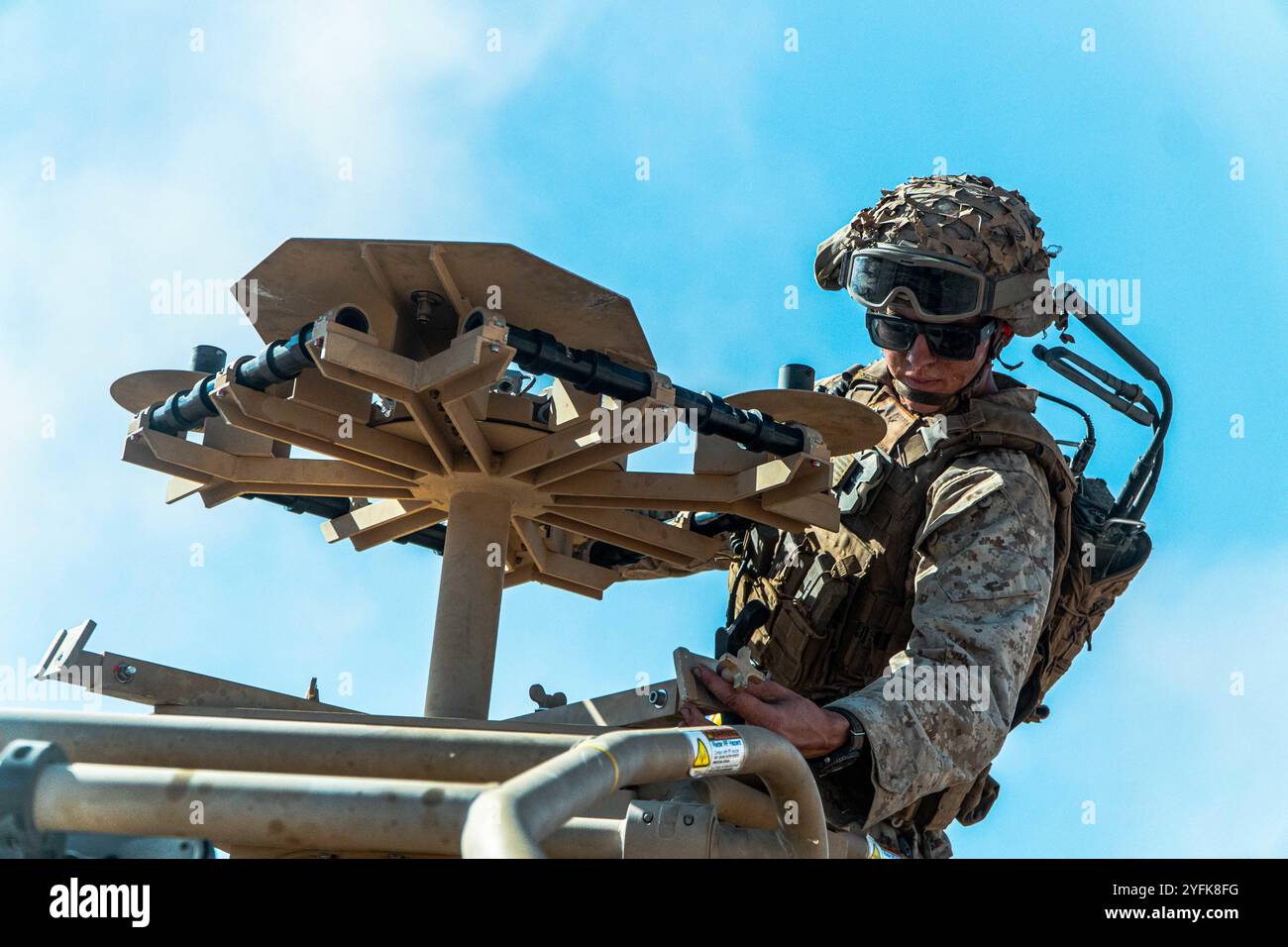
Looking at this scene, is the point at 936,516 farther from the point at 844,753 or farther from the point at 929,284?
the point at 844,753

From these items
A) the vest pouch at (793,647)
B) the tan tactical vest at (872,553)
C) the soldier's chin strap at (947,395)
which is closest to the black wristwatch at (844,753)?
the tan tactical vest at (872,553)

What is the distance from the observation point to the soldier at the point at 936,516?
6.29 m

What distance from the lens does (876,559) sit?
7.06 meters

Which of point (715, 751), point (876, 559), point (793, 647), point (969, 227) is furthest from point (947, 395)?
point (715, 751)

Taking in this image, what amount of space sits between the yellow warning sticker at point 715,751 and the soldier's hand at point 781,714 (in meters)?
1.29

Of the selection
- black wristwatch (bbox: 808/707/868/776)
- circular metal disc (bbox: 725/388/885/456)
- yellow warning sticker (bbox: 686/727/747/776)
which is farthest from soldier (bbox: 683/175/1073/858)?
yellow warning sticker (bbox: 686/727/747/776)

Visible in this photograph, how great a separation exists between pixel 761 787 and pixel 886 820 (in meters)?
3.03

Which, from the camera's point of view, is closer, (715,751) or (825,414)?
(715,751)

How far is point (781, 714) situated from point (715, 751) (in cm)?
168

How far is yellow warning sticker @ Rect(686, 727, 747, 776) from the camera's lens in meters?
3.19

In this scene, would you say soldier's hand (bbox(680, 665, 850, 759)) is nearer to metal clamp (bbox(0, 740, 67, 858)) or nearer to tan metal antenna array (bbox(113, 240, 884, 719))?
tan metal antenna array (bbox(113, 240, 884, 719))

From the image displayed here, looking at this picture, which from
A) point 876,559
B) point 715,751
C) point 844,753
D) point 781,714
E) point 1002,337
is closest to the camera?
point 715,751

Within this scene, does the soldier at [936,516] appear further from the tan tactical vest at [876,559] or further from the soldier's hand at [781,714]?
the soldier's hand at [781,714]
